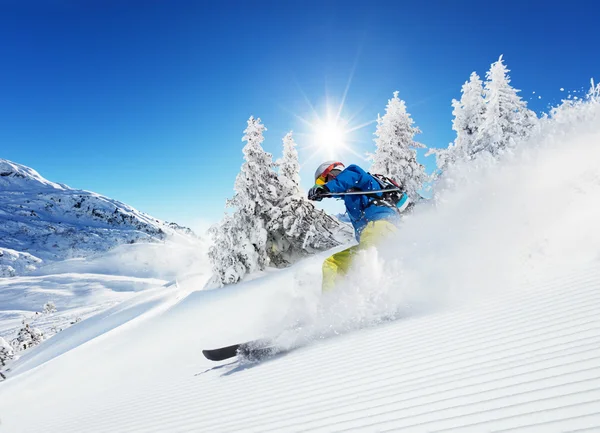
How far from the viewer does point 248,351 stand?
570 cm

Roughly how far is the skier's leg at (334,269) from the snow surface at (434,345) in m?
0.21

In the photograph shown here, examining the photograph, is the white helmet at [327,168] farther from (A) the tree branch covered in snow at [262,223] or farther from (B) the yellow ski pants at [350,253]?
(A) the tree branch covered in snow at [262,223]

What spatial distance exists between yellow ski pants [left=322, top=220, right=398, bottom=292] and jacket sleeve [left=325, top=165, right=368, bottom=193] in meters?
0.81

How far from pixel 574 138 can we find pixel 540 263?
15.4 ft

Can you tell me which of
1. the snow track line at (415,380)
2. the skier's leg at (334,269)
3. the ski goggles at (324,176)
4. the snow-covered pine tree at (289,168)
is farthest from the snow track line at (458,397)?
the snow-covered pine tree at (289,168)

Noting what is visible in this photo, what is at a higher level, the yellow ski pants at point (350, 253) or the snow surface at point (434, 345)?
the yellow ski pants at point (350, 253)

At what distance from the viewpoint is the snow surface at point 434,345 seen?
2596mm

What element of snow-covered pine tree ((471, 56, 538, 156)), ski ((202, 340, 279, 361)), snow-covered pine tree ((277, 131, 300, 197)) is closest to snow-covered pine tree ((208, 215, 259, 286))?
snow-covered pine tree ((277, 131, 300, 197))

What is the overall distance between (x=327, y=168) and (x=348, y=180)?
50cm

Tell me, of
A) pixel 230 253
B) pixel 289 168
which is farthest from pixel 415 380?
pixel 289 168

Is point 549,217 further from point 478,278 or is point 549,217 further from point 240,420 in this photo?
point 240,420

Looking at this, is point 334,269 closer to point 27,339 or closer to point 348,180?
point 348,180

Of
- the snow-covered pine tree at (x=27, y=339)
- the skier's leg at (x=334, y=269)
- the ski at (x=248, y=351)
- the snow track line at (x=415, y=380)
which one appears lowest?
the snow track line at (x=415, y=380)

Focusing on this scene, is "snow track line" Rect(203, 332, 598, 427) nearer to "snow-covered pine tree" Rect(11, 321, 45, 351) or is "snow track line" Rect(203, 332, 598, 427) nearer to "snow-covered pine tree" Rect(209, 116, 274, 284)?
"snow-covered pine tree" Rect(209, 116, 274, 284)
